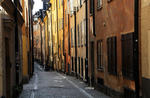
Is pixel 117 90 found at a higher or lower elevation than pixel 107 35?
lower

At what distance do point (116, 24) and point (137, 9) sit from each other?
326 centimetres

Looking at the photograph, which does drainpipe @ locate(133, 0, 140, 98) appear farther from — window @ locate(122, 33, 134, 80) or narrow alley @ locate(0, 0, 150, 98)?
window @ locate(122, 33, 134, 80)

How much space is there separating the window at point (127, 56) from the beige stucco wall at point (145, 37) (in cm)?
114

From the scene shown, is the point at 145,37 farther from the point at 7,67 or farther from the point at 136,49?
the point at 7,67

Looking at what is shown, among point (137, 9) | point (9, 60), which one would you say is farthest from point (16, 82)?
point (137, 9)

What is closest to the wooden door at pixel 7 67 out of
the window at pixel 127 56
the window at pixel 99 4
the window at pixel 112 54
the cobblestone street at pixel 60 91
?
the cobblestone street at pixel 60 91

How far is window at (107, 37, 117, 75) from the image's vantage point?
1382cm

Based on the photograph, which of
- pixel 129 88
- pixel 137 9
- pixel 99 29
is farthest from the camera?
pixel 99 29

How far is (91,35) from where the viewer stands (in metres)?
20.2

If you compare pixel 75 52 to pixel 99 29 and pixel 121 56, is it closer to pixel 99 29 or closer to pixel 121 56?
pixel 99 29

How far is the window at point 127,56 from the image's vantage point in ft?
37.3

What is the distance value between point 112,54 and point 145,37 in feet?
14.8

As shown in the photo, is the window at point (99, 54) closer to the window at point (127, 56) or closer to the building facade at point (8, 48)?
the window at point (127, 56)

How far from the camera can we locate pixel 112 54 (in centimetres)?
1438
